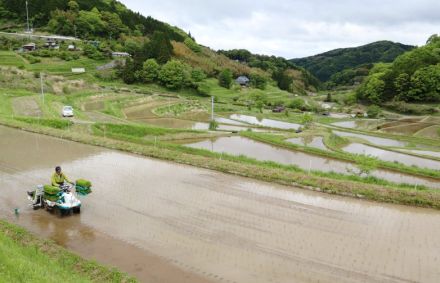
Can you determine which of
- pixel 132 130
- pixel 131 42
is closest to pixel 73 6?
pixel 131 42

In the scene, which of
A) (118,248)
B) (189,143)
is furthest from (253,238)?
(189,143)

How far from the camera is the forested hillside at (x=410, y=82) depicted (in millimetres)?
57906

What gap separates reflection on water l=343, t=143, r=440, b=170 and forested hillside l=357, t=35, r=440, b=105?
37488mm

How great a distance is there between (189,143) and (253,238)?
15163 millimetres

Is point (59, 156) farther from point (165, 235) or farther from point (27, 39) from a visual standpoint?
point (27, 39)

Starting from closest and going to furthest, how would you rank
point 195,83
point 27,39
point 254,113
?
1. point 254,113
2. point 195,83
3. point 27,39

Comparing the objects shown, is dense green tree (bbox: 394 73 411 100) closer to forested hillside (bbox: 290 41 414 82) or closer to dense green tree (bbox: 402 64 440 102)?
dense green tree (bbox: 402 64 440 102)

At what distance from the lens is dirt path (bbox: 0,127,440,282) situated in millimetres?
8328

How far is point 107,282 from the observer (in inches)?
287

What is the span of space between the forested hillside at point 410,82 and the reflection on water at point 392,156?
123 ft

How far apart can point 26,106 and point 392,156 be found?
3051 centimetres

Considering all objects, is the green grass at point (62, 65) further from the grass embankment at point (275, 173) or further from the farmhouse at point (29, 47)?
the grass embankment at point (275, 173)

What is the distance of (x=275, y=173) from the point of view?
14.9 m

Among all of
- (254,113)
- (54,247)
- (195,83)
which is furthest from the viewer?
(195,83)
